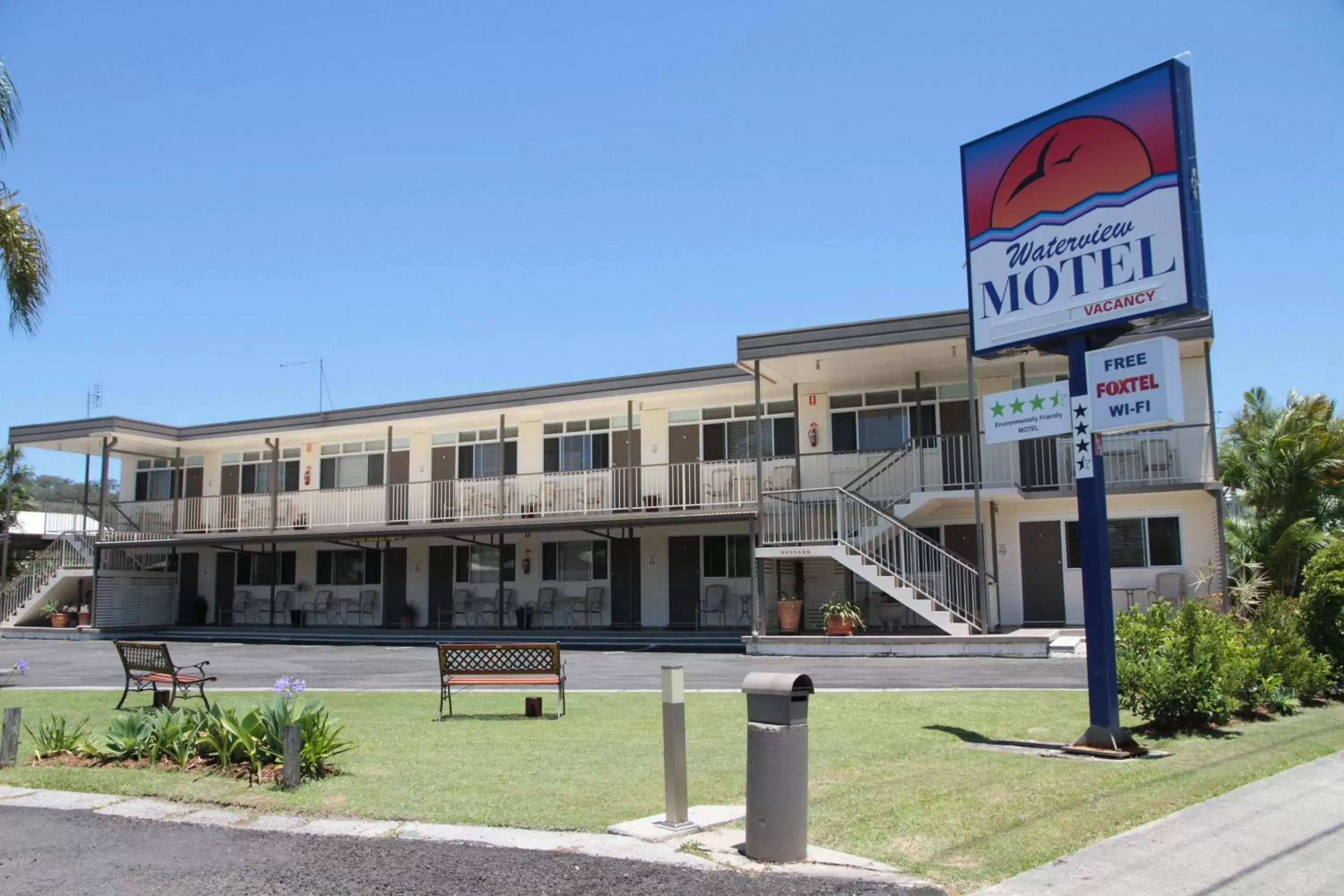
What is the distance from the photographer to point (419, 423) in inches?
1027

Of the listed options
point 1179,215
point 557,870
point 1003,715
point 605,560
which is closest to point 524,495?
point 605,560

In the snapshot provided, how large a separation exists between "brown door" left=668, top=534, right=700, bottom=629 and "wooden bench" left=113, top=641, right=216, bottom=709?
40.4 feet

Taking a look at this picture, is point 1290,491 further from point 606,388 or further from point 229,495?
point 229,495

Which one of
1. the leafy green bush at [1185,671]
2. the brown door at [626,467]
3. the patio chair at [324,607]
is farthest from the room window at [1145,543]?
the patio chair at [324,607]

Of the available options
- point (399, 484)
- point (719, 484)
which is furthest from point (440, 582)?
point (719, 484)

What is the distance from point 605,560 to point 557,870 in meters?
19.2

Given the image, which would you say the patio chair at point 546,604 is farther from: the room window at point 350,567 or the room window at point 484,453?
the room window at point 350,567

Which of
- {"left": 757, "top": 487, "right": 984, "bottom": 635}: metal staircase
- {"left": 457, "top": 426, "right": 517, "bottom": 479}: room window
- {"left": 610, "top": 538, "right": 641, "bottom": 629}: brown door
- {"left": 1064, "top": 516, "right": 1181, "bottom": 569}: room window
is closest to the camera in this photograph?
{"left": 757, "top": 487, "right": 984, "bottom": 635}: metal staircase

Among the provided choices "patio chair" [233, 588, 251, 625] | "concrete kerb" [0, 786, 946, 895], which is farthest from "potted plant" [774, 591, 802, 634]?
"patio chair" [233, 588, 251, 625]

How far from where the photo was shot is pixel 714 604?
915 inches

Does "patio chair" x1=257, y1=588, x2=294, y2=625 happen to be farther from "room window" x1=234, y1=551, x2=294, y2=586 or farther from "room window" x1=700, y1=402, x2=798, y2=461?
"room window" x1=700, y1=402, x2=798, y2=461

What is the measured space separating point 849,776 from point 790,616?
11792 millimetres

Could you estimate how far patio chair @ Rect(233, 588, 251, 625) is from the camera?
94.9 feet

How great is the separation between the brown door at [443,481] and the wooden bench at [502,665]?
43.7 feet
